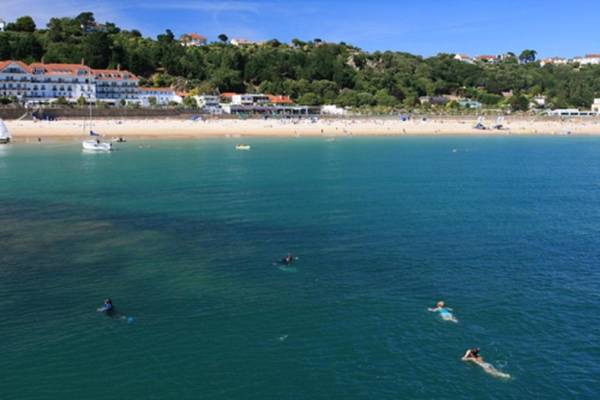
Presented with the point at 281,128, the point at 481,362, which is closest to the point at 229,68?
the point at 281,128

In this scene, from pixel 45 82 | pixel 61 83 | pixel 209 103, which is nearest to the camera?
pixel 45 82

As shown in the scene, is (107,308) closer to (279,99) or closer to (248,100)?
(248,100)

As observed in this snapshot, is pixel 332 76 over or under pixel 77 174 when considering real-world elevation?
over

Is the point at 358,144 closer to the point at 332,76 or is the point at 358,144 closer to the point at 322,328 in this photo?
the point at 322,328

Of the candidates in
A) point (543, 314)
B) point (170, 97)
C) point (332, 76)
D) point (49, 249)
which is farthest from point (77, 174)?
point (332, 76)

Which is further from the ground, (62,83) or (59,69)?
(59,69)

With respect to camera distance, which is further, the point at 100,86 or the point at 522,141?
the point at 100,86

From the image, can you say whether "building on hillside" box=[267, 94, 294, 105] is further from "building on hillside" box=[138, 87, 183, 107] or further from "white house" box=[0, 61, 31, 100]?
"white house" box=[0, 61, 31, 100]
